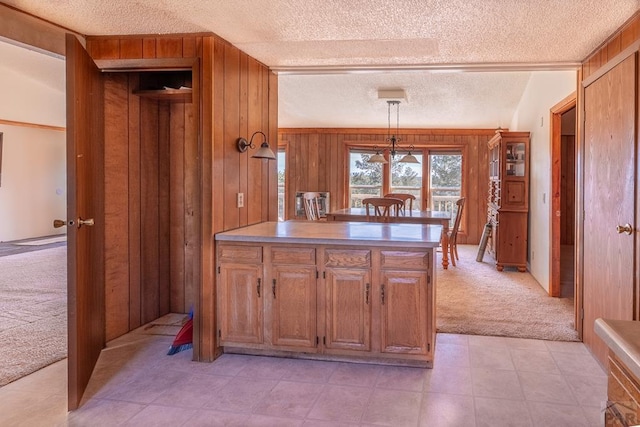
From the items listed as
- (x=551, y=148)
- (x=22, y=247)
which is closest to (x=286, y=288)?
(x=551, y=148)

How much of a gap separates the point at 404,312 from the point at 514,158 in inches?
164

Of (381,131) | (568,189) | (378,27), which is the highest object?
(381,131)

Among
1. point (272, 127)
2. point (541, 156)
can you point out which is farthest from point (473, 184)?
point (272, 127)

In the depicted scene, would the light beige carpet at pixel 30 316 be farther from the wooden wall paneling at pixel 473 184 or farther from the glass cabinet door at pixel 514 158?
the wooden wall paneling at pixel 473 184

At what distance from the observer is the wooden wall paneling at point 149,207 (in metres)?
3.81

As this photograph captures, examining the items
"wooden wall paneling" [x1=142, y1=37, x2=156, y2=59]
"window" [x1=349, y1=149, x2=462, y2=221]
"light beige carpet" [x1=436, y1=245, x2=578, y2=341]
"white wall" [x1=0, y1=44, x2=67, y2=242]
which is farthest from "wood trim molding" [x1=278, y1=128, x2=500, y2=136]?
"wooden wall paneling" [x1=142, y1=37, x2=156, y2=59]

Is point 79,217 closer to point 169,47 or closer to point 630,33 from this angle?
point 169,47

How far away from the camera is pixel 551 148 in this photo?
5.05 m

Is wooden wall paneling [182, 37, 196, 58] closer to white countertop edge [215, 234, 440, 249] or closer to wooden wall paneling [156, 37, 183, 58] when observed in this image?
wooden wall paneling [156, 37, 183, 58]

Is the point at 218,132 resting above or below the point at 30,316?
above

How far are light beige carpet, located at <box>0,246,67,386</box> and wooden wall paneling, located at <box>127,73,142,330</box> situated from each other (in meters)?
0.54

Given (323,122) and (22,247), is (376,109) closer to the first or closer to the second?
(323,122)

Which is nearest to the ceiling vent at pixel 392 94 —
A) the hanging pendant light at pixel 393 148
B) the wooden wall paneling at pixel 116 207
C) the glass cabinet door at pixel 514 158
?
the hanging pendant light at pixel 393 148

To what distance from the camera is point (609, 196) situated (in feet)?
9.82
